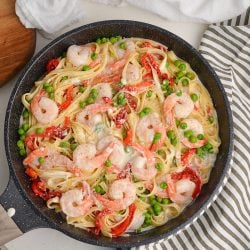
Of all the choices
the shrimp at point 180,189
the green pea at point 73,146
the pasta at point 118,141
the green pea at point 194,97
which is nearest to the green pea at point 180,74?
the pasta at point 118,141

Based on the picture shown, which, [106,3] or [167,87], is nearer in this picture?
[167,87]

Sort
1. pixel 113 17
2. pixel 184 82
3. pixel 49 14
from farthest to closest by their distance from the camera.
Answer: pixel 113 17 < pixel 49 14 < pixel 184 82

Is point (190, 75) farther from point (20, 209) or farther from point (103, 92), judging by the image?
point (20, 209)

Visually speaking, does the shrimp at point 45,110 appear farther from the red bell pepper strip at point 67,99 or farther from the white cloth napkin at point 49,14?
the white cloth napkin at point 49,14

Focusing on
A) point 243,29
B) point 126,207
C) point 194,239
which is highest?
point 243,29

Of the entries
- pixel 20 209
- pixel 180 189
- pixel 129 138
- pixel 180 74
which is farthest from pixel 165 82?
pixel 20 209

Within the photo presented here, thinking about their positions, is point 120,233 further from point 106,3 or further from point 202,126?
point 106,3

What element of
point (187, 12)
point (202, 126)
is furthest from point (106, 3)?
point (202, 126)
